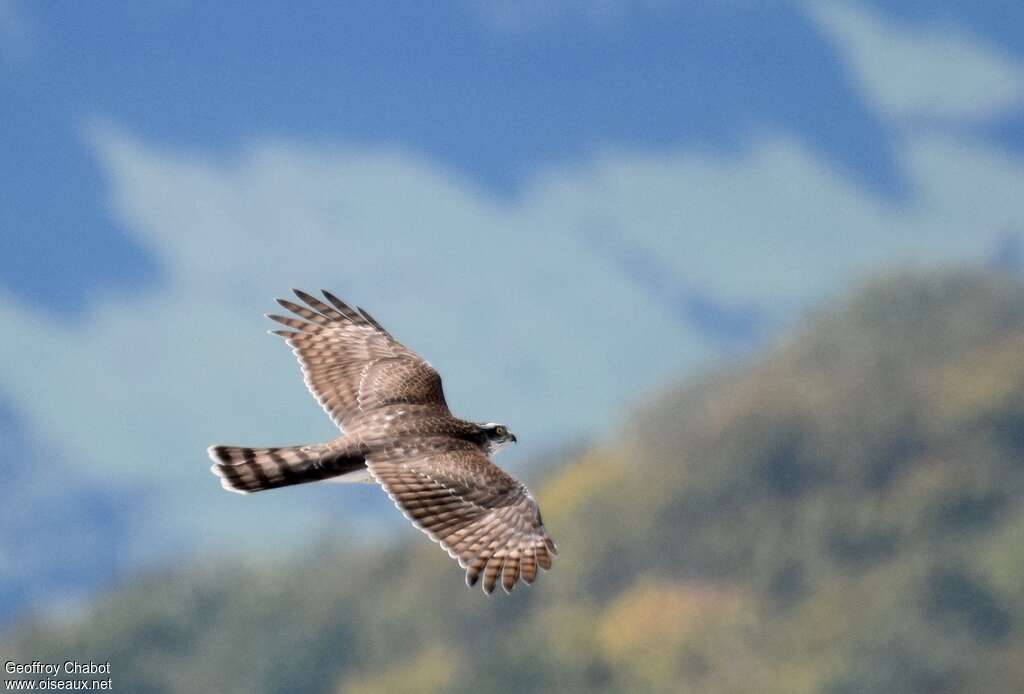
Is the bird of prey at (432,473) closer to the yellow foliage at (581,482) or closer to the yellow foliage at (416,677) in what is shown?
the yellow foliage at (416,677)

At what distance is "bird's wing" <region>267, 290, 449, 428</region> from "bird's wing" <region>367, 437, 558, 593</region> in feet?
5.12

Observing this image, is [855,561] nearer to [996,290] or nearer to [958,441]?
[958,441]

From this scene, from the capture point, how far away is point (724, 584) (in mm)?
134625

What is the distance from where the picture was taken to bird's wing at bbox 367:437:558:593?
1500 cm

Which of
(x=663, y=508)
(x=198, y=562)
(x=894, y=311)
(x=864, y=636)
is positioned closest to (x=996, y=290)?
(x=894, y=311)

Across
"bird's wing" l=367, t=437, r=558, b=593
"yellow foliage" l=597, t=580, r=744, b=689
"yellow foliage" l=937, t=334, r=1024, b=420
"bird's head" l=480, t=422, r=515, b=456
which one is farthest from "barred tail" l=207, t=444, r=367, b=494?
"yellow foliage" l=937, t=334, r=1024, b=420

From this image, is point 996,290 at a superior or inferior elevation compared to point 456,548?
superior

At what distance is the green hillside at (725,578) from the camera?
121938mm

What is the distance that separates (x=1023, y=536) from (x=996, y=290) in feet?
137

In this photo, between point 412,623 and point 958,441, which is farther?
point 958,441

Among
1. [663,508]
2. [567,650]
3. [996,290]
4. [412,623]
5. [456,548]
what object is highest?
[996,290]

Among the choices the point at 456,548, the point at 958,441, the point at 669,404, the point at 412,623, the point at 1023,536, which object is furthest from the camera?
the point at 669,404

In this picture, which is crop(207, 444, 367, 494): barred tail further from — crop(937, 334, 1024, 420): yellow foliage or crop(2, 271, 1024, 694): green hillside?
crop(937, 334, 1024, 420): yellow foliage

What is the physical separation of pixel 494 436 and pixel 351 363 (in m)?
2.26
